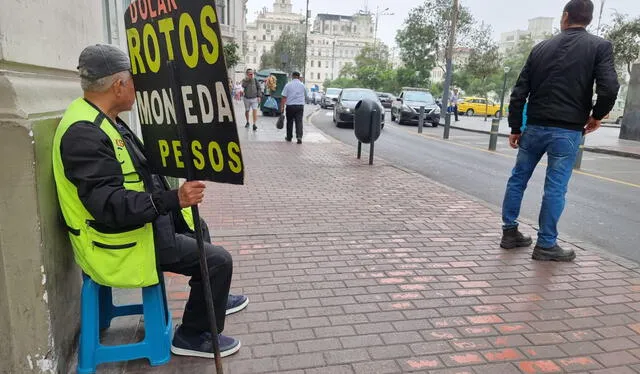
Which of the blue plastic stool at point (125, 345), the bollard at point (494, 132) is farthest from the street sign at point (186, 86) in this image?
the bollard at point (494, 132)

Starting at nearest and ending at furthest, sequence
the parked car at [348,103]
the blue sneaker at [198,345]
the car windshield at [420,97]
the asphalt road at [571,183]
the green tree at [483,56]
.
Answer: the blue sneaker at [198,345] → the asphalt road at [571,183] → the parked car at [348,103] → the car windshield at [420,97] → the green tree at [483,56]

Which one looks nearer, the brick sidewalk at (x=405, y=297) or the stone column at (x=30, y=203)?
the stone column at (x=30, y=203)

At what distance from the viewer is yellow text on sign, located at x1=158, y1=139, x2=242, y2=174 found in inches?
80.5

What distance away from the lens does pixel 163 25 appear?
2.09 m

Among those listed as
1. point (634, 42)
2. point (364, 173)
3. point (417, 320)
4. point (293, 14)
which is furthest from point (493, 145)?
point (293, 14)

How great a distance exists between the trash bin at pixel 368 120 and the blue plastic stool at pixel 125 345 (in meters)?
7.18

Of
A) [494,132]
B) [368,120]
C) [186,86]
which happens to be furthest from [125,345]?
[494,132]

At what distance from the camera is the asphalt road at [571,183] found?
5.79 metres

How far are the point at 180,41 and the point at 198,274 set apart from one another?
1.25 m

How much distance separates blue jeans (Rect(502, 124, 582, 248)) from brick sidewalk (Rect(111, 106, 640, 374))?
0.39 m

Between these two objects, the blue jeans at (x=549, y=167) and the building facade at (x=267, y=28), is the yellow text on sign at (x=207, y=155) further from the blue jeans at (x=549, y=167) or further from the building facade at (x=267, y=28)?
the building facade at (x=267, y=28)

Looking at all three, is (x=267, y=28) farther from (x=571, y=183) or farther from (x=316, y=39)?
(x=571, y=183)

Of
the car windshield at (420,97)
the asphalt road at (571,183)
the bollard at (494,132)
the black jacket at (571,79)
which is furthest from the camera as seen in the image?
the car windshield at (420,97)

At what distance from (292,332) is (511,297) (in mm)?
1702
